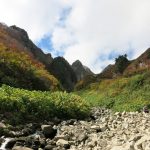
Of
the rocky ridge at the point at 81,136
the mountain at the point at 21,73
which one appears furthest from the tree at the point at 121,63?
the rocky ridge at the point at 81,136

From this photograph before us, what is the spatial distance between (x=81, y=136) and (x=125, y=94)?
2442 cm

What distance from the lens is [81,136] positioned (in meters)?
28.7

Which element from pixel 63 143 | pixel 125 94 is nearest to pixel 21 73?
pixel 125 94

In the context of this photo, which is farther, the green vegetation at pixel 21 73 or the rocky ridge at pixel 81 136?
the green vegetation at pixel 21 73

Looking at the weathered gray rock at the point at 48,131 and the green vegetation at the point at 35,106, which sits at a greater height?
the green vegetation at the point at 35,106

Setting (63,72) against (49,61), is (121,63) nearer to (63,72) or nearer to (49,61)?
(63,72)

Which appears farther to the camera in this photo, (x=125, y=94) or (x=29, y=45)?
(x=29, y=45)

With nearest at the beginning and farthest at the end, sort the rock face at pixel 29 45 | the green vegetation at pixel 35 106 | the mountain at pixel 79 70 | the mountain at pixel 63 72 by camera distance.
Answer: the green vegetation at pixel 35 106 → the mountain at pixel 63 72 → the rock face at pixel 29 45 → the mountain at pixel 79 70

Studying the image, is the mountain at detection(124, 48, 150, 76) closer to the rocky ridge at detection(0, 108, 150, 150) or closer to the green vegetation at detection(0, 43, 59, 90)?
the green vegetation at detection(0, 43, 59, 90)

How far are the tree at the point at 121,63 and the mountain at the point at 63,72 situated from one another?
34.7 ft

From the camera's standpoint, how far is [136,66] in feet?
290

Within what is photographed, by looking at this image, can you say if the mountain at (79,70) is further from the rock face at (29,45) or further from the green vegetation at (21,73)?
the green vegetation at (21,73)

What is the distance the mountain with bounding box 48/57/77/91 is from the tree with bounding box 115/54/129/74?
10576 mm

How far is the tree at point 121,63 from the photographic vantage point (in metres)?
93.3
